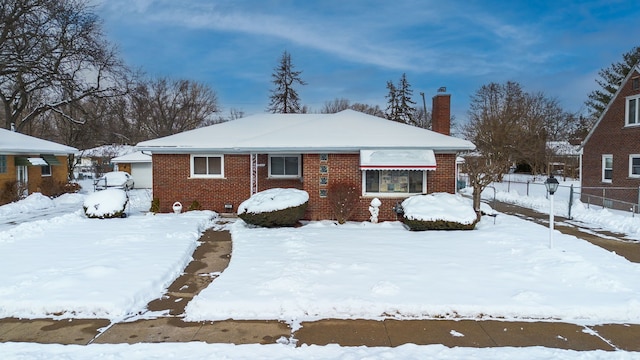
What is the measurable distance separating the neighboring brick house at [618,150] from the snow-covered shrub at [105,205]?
64.1ft

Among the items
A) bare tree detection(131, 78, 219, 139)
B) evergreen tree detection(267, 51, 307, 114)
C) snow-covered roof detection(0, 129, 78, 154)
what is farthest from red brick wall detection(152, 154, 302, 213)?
bare tree detection(131, 78, 219, 139)

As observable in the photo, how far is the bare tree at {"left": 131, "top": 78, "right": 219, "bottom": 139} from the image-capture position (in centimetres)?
5138

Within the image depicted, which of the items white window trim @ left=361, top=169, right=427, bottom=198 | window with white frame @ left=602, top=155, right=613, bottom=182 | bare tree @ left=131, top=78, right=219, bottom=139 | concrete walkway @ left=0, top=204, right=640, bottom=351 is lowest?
concrete walkway @ left=0, top=204, right=640, bottom=351

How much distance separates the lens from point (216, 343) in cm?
503

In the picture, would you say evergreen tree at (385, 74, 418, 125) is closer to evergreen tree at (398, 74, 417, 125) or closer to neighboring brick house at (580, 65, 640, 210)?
evergreen tree at (398, 74, 417, 125)

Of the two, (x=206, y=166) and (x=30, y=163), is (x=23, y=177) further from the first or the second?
(x=206, y=166)

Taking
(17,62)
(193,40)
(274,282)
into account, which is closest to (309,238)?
(274,282)

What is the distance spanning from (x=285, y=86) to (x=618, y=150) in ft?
110

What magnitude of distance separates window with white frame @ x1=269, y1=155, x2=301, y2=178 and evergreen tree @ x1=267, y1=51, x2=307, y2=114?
3080 centimetres

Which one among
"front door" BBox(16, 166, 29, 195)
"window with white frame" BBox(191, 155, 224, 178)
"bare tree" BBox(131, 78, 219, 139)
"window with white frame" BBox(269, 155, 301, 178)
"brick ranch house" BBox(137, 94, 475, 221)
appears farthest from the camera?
"bare tree" BBox(131, 78, 219, 139)

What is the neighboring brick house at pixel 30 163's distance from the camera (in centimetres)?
1988

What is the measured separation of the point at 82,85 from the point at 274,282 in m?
29.3

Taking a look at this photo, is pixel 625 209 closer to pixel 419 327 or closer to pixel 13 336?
pixel 419 327

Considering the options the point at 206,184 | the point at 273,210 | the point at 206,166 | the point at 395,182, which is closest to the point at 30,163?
the point at 206,166
